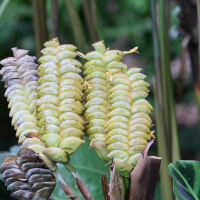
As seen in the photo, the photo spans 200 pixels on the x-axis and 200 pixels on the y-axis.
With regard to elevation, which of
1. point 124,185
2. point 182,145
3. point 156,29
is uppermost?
point 156,29

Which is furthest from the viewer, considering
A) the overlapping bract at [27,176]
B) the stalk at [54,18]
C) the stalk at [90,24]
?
the stalk at [90,24]

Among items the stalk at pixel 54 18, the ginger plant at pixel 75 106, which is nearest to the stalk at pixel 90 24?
the stalk at pixel 54 18

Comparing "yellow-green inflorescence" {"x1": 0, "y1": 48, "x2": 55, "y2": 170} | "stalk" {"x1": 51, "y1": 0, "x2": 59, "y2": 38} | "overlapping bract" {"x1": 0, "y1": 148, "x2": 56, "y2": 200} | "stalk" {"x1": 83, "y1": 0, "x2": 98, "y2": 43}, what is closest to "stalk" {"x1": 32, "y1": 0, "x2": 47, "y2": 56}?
"stalk" {"x1": 51, "y1": 0, "x2": 59, "y2": 38}

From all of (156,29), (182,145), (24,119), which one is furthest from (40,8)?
(182,145)

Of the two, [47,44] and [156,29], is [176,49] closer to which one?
[156,29]

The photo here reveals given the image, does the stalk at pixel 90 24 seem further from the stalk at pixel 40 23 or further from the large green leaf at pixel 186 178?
the large green leaf at pixel 186 178

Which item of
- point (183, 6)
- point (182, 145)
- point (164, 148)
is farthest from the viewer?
point (182, 145)
